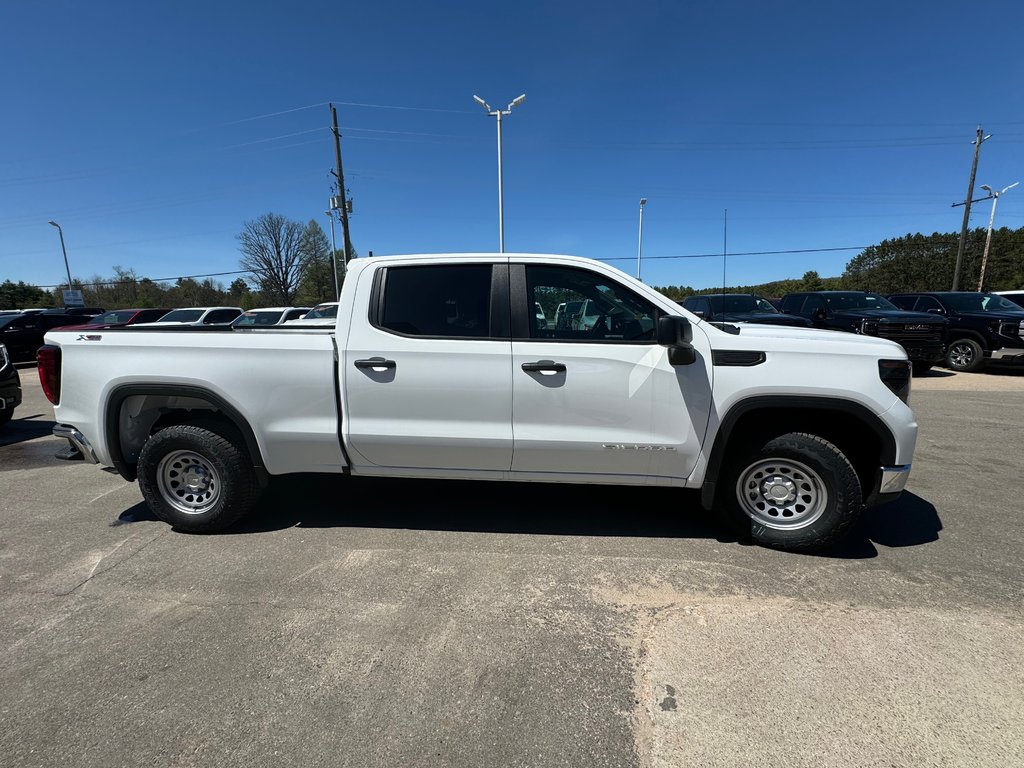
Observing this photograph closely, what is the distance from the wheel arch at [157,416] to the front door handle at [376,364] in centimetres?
91

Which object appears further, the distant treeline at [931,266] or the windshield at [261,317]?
the distant treeline at [931,266]

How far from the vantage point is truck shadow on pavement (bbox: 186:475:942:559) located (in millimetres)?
3658

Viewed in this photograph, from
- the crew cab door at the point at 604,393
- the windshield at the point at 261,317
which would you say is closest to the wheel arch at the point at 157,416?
the crew cab door at the point at 604,393

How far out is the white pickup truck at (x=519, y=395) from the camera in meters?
3.15

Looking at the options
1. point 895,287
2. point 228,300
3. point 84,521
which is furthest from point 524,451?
point 228,300

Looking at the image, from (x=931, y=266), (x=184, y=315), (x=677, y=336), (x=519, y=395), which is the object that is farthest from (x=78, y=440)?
(x=931, y=266)

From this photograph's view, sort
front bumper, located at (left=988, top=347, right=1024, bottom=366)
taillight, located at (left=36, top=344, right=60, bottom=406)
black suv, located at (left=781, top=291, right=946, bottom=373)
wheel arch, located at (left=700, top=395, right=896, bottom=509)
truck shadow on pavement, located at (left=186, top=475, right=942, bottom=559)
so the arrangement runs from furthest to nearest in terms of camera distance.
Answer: front bumper, located at (left=988, top=347, right=1024, bottom=366) → black suv, located at (left=781, top=291, right=946, bottom=373) → truck shadow on pavement, located at (left=186, top=475, right=942, bottom=559) → taillight, located at (left=36, top=344, right=60, bottom=406) → wheel arch, located at (left=700, top=395, right=896, bottom=509)

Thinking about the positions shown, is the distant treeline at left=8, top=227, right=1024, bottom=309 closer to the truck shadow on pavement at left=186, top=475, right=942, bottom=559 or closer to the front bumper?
the front bumper

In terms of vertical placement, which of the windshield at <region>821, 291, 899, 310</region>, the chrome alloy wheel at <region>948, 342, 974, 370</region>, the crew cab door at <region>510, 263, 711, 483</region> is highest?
the windshield at <region>821, 291, 899, 310</region>

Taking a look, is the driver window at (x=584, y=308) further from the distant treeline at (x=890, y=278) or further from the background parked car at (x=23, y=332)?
the distant treeline at (x=890, y=278)

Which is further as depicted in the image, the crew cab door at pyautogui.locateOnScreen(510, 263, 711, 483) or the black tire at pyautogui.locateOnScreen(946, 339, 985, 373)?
the black tire at pyautogui.locateOnScreen(946, 339, 985, 373)

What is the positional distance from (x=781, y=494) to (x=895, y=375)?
99 cm

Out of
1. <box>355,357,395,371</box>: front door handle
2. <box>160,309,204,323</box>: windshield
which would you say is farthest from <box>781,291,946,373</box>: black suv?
<box>160,309,204,323</box>: windshield

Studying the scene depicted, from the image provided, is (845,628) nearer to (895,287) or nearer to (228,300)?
(895,287)
